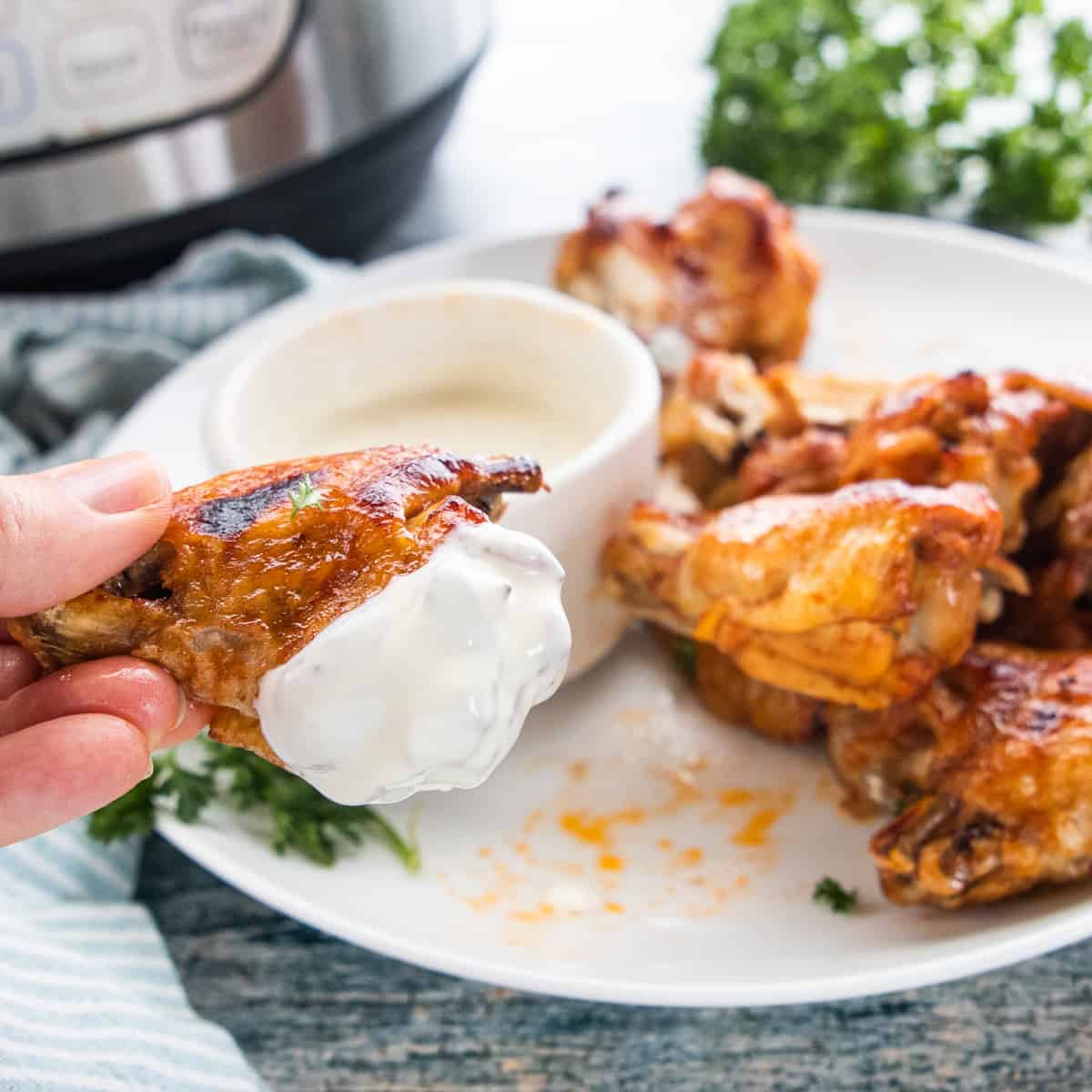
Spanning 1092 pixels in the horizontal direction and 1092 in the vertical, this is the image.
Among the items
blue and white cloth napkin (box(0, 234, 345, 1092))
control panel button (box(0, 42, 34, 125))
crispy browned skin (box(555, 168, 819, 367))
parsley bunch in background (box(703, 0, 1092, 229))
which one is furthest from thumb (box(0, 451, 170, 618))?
parsley bunch in background (box(703, 0, 1092, 229))

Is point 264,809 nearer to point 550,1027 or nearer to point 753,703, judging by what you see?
point 550,1027

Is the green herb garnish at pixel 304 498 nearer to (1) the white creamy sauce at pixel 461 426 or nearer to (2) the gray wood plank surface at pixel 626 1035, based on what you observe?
(2) the gray wood plank surface at pixel 626 1035

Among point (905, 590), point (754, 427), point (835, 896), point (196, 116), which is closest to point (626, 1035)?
point (835, 896)

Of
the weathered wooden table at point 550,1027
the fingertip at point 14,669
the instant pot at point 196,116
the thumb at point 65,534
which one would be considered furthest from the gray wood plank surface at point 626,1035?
the instant pot at point 196,116

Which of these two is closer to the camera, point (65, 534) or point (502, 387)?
point (65, 534)

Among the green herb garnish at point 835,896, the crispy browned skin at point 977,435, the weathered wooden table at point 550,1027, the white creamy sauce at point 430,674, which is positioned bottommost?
the weathered wooden table at point 550,1027

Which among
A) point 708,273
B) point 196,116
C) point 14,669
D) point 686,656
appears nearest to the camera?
point 14,669

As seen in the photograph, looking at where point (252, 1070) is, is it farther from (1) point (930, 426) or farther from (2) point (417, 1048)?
(1) point (930, 426)
